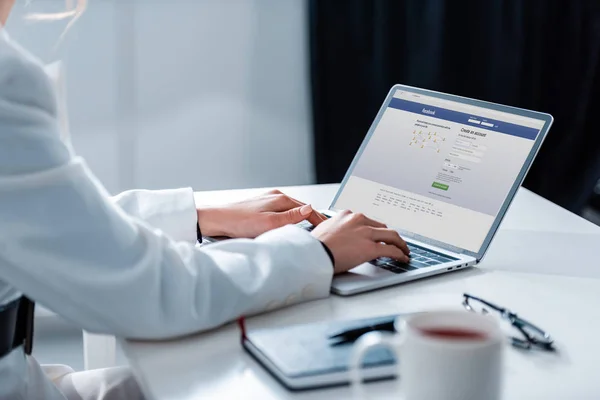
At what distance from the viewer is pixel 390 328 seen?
93 cm

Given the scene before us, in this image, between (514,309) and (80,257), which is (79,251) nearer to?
(80,257)

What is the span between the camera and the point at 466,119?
4.42ft

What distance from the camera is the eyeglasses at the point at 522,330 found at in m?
0.94

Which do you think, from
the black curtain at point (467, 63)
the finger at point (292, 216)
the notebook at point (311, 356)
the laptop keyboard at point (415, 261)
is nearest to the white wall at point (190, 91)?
the black curtain at point (467, 63)

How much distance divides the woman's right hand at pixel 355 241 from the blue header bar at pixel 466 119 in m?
0.25

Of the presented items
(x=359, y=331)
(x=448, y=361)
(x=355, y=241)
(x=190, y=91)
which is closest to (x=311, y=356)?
(x=359, y=331)

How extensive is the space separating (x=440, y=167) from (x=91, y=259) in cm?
62

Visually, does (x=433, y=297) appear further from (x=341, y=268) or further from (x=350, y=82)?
(x=350, y=82)

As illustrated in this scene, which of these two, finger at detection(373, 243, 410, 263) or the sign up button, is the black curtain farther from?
finger at detection(373, 243, 410, 263)

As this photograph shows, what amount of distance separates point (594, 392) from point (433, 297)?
29 cm

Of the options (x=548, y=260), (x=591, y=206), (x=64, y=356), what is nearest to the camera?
(x=548, y=260)

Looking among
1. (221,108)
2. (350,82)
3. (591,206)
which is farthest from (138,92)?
(591,206)

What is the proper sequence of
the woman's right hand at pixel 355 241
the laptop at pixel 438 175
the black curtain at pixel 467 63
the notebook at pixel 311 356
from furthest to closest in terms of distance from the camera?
the black curtain at pixel 467 63 < the laptop at pixel 438 175 < the woman's right hand at pixel 355 241 < the notebook at pixel 311 356

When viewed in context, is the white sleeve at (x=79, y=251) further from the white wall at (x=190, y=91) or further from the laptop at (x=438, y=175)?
the white wall at (x=190, y=91)
